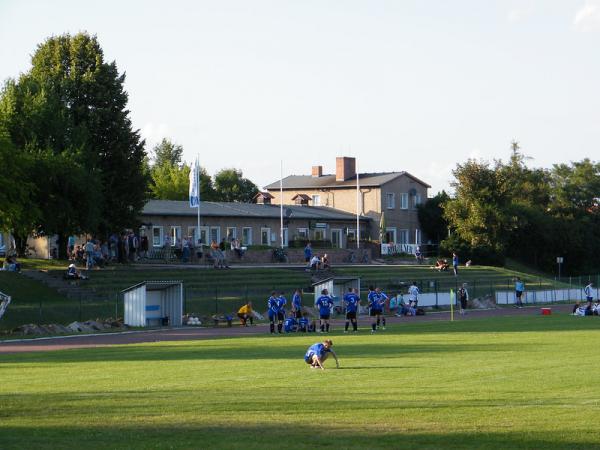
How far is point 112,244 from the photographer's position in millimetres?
62969

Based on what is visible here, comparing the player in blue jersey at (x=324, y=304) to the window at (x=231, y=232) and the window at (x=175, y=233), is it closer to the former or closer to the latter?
the window at (x=175, y=233)

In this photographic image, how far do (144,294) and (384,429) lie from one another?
94.1ft

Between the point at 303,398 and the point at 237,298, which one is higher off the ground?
the point at 237,298

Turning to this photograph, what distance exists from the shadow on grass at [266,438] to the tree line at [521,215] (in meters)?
74.5

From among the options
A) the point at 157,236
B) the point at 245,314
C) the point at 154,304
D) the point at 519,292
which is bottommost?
the point at 245,314

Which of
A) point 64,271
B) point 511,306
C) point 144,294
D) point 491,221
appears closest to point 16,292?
point 64,271

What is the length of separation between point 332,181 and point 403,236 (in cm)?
935

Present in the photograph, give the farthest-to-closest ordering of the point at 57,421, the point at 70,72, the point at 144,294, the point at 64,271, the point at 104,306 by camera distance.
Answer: the point at 70,72 → the point at 64,271 → the point at 104,306 → the point at 144,294 → the point at 57,421

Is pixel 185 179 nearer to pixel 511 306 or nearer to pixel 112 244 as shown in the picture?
pixel 112 244

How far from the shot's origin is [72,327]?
Answer: 41.1 meters

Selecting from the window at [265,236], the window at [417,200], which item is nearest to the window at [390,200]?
the window at [417,200]

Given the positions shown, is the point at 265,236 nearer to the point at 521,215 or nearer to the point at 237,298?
the point at 521,215

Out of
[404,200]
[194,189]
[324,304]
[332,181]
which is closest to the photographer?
[324,304]

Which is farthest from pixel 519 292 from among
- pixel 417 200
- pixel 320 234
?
pixel 417 200
